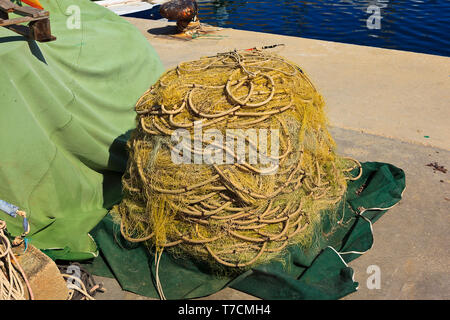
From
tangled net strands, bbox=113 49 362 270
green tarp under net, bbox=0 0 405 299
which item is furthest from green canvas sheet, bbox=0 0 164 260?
tangled net strands, bbox=113 49 362 270

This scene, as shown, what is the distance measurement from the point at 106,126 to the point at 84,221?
889 mm

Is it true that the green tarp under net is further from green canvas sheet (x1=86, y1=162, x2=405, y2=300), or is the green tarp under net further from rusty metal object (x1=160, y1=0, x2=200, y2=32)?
rusty metal object (x1=160, y1=0, x2=200, y2=32)

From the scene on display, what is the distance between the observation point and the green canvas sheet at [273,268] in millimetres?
2764

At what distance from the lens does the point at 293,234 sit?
2.84m

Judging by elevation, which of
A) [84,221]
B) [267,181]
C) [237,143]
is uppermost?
[237,143]

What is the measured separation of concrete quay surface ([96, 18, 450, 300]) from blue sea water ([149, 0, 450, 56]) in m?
3.69

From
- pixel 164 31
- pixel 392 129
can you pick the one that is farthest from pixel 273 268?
pixel 164 31

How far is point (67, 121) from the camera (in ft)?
11.4

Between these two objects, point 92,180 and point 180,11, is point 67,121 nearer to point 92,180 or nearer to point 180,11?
point 92,180

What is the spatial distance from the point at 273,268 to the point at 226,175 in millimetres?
691

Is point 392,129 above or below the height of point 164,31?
below

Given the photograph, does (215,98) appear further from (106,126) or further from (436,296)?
(436,296)
